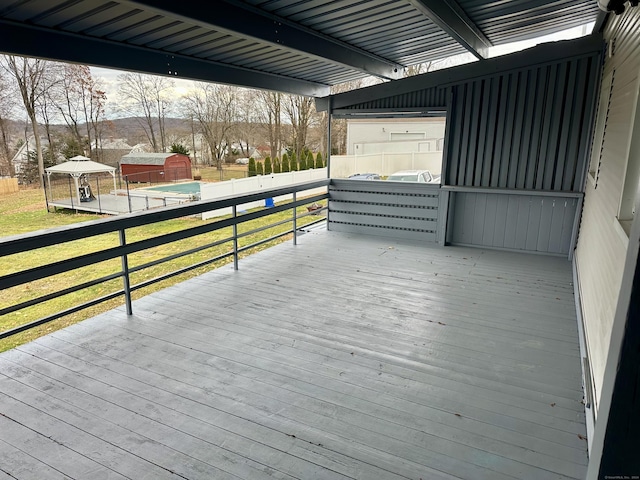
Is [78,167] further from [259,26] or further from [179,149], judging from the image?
[259,26]

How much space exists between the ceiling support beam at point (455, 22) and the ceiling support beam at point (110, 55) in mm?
2352

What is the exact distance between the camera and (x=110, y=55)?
11.1 ft

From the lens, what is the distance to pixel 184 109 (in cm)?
1447

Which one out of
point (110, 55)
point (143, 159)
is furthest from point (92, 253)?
point (143, 159)

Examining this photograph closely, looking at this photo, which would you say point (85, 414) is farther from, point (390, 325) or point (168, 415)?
point (390, 325)

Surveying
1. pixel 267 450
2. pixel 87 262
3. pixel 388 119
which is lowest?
pixel 267 450

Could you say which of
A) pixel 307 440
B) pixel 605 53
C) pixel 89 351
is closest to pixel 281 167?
pixel 605 53

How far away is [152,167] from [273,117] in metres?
5.35

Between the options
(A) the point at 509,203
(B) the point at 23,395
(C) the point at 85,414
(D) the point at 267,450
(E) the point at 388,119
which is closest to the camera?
(D) the point at 267,450

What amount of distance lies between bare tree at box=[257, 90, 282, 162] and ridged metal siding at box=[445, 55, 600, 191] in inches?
387

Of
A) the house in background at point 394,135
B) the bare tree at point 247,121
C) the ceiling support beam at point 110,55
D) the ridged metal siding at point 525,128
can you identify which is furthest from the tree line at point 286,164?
the ceiling support beam at point 110,55

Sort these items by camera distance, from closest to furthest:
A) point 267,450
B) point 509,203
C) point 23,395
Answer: point 267,450 → point 23,395 → point 509,203

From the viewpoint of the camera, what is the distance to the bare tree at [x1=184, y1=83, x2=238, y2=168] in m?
14.8

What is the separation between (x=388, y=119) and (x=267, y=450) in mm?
6119
